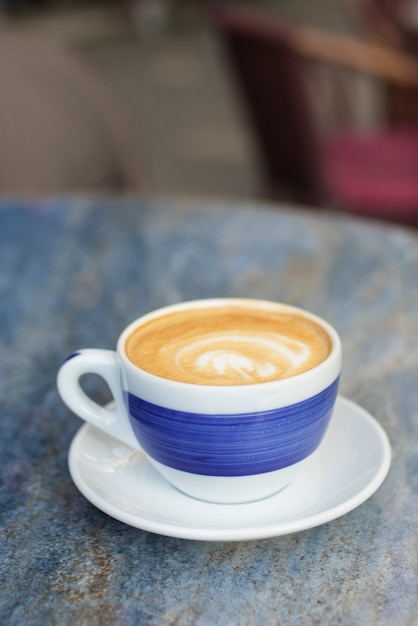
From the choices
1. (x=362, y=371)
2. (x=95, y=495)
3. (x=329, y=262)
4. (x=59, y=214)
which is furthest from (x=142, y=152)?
(x=95, y=495)

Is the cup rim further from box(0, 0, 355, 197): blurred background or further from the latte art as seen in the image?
box(0, 0, 355, 197): blurred background

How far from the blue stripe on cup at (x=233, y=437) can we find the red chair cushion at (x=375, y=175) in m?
1.30

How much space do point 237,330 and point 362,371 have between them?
133 mm

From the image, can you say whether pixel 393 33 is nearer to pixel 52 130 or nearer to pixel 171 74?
pixel 52 130

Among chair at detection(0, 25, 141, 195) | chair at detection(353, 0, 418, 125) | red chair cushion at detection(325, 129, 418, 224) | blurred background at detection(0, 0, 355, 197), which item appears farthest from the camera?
blurred background at detection(0, 0, 355, 197)

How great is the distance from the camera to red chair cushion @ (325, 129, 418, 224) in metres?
1.68

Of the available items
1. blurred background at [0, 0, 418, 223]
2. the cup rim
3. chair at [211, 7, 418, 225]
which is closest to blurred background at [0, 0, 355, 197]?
blurred background at [0, 0, 418, 223]

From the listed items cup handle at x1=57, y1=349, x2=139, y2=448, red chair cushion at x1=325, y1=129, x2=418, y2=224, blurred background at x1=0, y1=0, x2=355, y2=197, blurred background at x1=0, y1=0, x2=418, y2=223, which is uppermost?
cup handle at x1=57, y1=349, x2=139, y2=448

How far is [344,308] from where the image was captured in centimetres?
69

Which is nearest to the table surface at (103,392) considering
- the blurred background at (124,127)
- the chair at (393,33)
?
the blurred background at (124,127)

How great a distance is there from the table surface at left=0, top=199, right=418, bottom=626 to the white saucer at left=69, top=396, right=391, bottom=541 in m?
0.01

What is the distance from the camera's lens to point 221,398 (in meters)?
0.41

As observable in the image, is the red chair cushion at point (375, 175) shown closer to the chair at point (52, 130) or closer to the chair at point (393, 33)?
the chair at point (393, 33)

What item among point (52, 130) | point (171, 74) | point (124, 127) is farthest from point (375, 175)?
point (171, 74)
